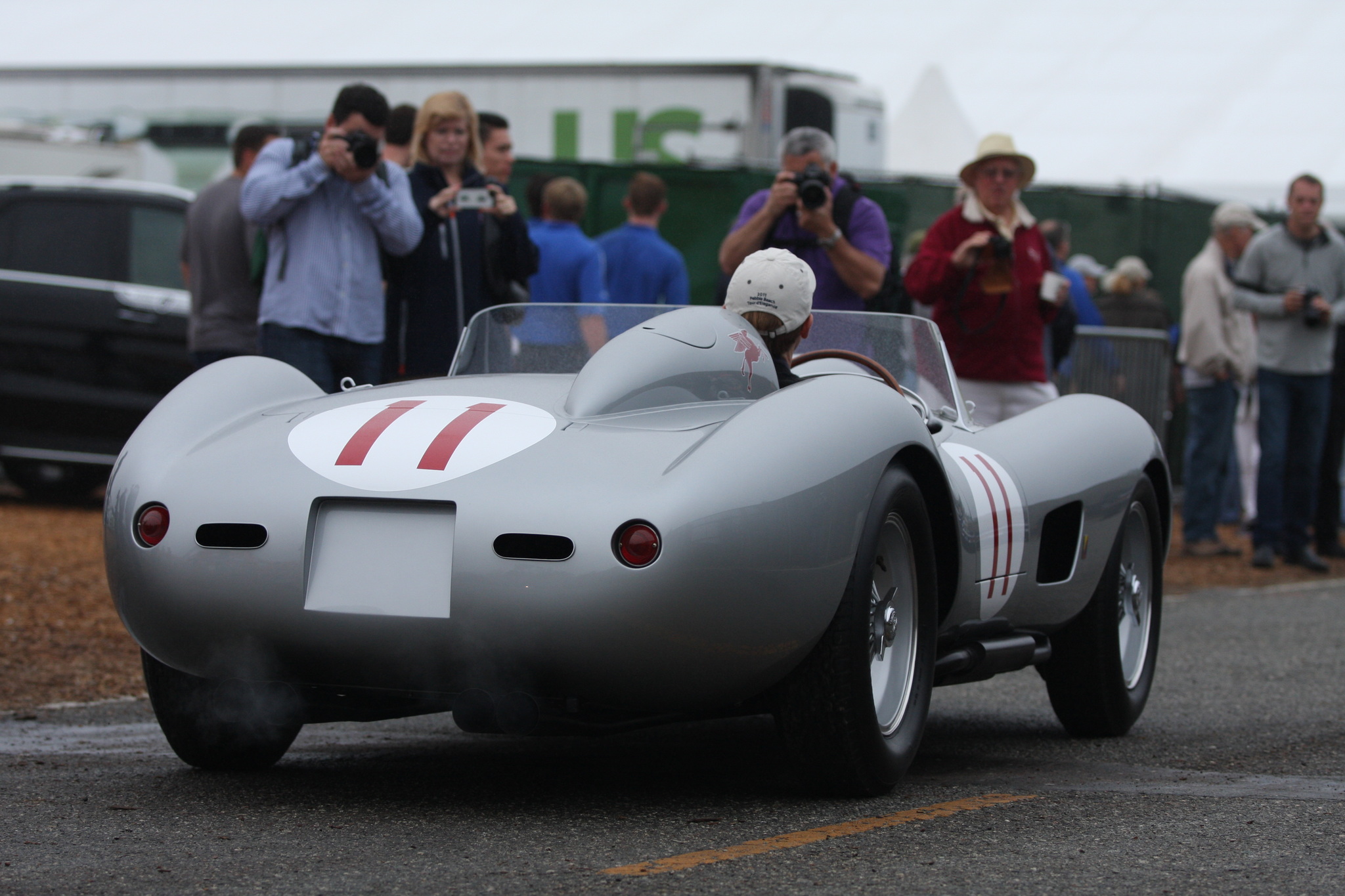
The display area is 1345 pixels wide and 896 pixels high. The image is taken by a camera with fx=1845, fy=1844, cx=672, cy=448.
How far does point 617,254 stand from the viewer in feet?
31.2

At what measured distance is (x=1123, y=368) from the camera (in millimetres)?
11703

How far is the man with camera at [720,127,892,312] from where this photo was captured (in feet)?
22.2

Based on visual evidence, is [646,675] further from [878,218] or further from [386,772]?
[878,218]

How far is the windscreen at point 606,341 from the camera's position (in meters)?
4.79

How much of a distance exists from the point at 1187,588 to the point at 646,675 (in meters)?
6.45

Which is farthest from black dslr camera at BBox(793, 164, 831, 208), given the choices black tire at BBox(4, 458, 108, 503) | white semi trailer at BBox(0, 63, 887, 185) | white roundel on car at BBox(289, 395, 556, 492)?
white semi trailer at BBox(0, 63, 887, 185)

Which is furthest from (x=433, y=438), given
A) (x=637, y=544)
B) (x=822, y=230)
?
(x=822, y=230)

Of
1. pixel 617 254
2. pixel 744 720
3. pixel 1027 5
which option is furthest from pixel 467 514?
pixel 1027 5

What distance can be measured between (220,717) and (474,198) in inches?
124

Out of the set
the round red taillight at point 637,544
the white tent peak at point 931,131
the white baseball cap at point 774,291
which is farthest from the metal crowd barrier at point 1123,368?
the white tent peak at point 931,131

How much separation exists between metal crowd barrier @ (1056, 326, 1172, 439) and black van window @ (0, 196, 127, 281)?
5608 millimetres

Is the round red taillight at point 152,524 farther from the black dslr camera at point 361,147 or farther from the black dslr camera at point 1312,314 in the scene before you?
the black dslr camera at point 1312,314

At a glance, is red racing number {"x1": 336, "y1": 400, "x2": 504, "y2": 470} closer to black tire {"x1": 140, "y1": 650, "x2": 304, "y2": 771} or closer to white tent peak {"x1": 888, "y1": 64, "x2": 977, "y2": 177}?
black tire {"x1": 140, "y1": 650, "x2": 304, "y2": 771}

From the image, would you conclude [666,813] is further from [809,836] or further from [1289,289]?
[1289,289]
